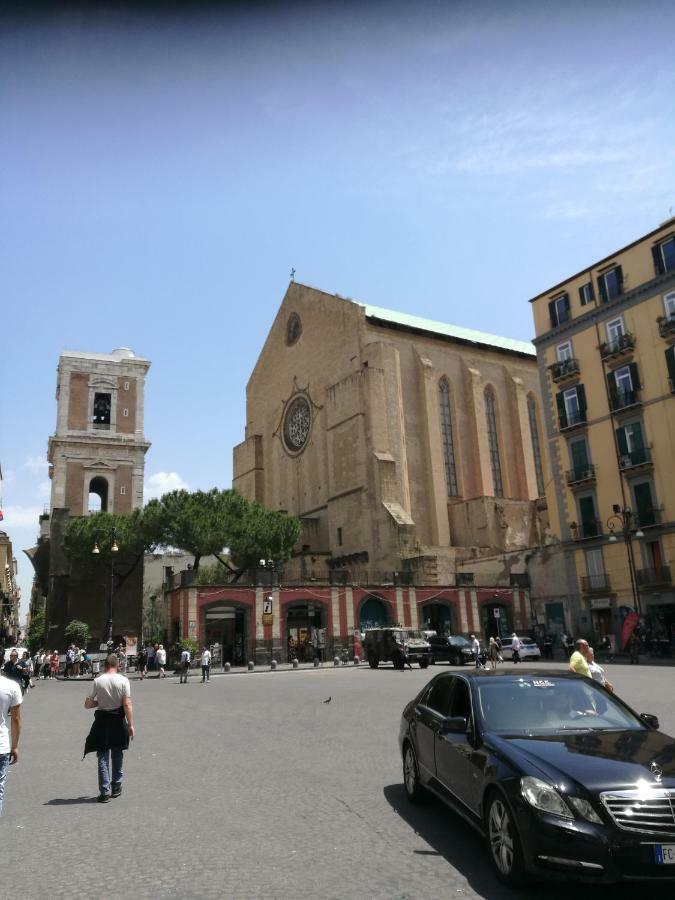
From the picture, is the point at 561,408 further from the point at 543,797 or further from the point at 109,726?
the point at 543,797

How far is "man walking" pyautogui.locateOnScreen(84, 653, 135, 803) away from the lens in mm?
7074

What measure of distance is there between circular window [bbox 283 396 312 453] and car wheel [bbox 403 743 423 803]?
51849 mm

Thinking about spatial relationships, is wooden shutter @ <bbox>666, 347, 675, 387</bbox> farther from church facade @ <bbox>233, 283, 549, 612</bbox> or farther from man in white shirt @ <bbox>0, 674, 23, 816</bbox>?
man in white shirt @ <bbox>0, 674, 23, 816</bbox>

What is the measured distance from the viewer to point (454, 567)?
1850 inches

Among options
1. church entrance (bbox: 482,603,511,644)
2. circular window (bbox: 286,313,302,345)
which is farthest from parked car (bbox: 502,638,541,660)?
circular window (bbox: 286,313,302,345)

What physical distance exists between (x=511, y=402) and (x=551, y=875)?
56.5 m

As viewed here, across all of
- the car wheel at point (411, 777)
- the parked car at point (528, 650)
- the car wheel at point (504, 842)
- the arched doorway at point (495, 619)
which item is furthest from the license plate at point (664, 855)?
the arched doorway at point (495, 619)

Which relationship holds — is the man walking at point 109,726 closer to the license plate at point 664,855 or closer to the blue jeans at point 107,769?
the blue jeans at point 107,769

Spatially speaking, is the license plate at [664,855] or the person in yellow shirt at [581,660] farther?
the person in yellow shirt at [581,660]

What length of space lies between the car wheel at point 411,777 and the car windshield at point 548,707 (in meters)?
1.36

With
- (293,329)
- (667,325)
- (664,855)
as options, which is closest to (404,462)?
(293,329)

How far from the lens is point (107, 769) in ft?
23.6

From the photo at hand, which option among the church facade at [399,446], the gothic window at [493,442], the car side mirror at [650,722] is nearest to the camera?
the car side mirror at [650,722]

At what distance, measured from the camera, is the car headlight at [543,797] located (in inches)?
167
